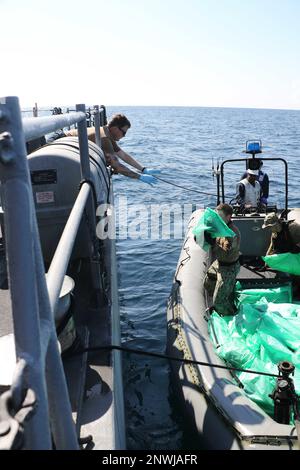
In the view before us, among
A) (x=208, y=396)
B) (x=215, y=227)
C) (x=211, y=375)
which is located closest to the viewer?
(x=208, y=396)

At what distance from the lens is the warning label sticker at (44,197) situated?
157 inches

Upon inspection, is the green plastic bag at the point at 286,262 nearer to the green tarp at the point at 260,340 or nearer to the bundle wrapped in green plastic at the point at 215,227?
the green tarp at the point at 260,340

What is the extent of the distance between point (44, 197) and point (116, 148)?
3.46 m

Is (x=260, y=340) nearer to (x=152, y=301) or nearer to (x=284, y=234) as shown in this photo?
(x=284, y=234)

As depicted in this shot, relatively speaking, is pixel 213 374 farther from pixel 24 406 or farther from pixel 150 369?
pixel 24 406

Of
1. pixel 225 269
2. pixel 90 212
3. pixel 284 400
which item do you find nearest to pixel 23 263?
pixel 90 212

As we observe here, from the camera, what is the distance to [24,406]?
35.9 inches

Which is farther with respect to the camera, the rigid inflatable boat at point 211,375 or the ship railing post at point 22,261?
the rigid inflatable boat at point 211,375

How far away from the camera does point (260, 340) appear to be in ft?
15.6

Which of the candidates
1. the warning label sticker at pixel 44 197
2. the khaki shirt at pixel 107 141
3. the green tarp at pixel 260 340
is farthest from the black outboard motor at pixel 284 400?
the khaki shirt at pixel 107 141

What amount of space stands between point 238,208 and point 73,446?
7.27m

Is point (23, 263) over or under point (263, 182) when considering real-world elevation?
over

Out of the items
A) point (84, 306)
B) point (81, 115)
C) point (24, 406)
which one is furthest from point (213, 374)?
point (24, 406)

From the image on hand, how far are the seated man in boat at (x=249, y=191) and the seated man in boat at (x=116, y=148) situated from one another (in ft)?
7.71
